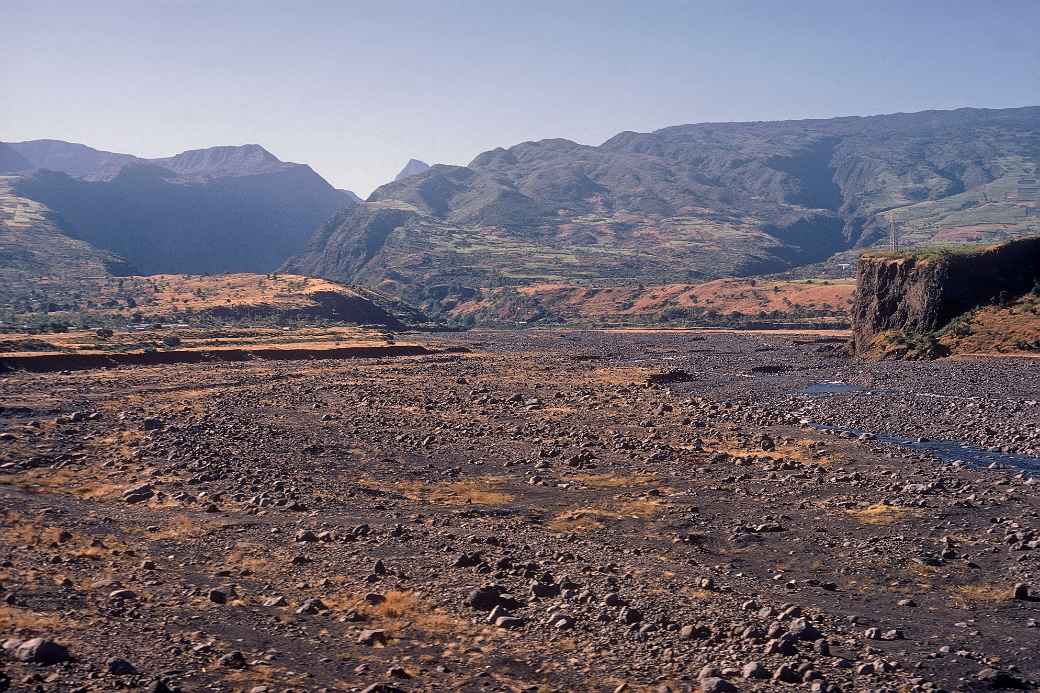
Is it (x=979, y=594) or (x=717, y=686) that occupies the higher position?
(x=717, y=686)

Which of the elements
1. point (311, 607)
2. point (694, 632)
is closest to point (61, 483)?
point (311, 607)

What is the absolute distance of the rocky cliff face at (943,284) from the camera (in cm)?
5659

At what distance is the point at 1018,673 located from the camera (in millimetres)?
11836

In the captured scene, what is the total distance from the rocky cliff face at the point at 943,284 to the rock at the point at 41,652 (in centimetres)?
5432

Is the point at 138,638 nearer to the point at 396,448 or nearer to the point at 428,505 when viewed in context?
the point at 428,505

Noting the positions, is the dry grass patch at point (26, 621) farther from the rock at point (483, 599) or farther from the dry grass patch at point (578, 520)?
the dry grass patch at point (578, 520)

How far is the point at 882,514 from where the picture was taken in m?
19.8

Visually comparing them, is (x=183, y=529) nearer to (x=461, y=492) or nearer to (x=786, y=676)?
(x=461, y=492)

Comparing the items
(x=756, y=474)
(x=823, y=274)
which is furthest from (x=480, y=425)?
(x=823, y=274)

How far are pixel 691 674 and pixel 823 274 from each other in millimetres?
171864

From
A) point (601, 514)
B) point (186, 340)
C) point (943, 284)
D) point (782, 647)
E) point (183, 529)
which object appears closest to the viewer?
point (782, 647)

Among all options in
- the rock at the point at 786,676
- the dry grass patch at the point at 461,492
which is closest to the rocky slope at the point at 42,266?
the dry grass patch at the point at 461,492

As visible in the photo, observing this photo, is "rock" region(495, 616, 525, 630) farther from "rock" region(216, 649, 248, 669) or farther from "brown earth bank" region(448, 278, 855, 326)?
"brown earth bank" region(448, 278, 855, 326)

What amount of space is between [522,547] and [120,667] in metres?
7.68
